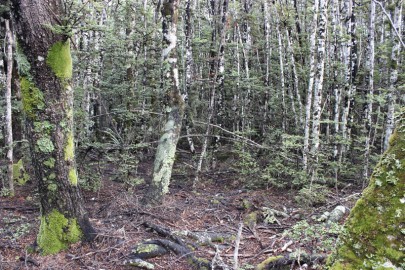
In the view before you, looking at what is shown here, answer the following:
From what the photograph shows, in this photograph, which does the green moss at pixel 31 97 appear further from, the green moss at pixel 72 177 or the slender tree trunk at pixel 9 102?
the slender tree trunk at pixel 9 102

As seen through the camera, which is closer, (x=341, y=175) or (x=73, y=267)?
(x=73, y=267)

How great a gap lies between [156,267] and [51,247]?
5.88 feet

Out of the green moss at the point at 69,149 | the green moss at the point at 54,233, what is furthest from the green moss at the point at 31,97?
the green moss at the point at 54,233

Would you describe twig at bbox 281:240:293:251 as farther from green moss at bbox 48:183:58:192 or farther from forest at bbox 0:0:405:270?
green moss at bbox 48:183:58:192

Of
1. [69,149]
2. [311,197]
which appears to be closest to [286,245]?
[311,197]

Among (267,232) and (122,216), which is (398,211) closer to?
(267,232)

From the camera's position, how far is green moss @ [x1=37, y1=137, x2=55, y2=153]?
5.41m

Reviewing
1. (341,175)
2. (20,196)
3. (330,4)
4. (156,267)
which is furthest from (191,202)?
(330,4)

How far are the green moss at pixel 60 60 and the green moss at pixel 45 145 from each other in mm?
1024

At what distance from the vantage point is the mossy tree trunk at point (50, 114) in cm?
525

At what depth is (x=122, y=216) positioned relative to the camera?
748 centimetres

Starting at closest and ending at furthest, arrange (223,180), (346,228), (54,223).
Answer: (346,228)
(54,223)
(223,180)

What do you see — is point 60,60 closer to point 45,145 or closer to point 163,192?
point 45,145

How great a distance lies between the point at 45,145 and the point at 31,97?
2.54ft
